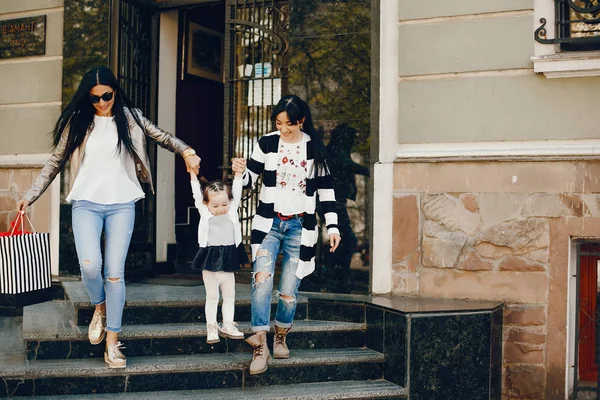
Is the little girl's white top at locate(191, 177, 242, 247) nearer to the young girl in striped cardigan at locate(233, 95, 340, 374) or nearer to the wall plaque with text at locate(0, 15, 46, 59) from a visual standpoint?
the young girl in striped cardigan at locate(233, 95, 340, 374)

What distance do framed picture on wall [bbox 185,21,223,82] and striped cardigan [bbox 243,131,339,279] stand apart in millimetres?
3727

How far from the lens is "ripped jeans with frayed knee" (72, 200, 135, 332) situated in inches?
209

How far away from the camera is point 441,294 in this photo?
6562mm

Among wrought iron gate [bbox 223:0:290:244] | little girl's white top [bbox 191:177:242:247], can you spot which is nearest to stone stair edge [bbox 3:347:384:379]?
little girl's white top [bbox 191:177:242:247]

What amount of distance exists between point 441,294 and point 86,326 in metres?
2.83

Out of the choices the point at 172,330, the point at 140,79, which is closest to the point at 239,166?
the point at 172,330

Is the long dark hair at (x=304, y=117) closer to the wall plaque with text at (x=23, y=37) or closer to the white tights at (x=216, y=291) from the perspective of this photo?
the white tights at (x=216, y=291)

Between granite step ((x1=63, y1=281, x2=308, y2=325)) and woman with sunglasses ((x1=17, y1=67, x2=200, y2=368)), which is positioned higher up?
woman with sunglasses ((x1=17, y1=67, x2=200, y2=368))

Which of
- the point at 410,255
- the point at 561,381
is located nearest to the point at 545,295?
the point at 561,381

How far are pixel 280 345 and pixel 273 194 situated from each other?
113 centimetres

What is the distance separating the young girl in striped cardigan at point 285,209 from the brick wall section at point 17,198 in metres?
3.38

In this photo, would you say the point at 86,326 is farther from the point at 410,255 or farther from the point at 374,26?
the point at 374,26

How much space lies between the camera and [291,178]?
5.52 m

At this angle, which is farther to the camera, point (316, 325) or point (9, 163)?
point (9, 163)
